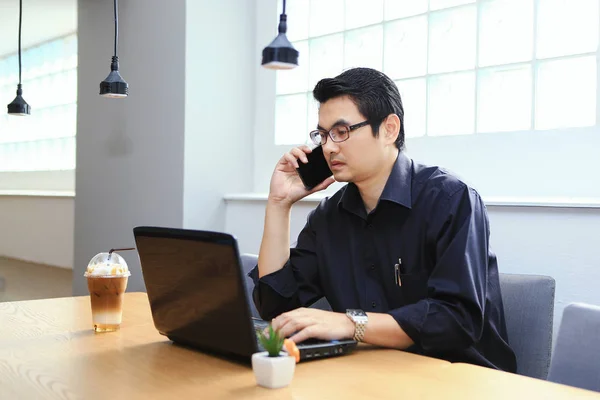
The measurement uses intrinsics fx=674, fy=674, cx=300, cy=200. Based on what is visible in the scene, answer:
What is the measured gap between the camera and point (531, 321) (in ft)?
5.54

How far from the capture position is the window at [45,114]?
21.6 feet

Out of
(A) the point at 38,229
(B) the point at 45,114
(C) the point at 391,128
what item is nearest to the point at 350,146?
(C) the point at 391,128

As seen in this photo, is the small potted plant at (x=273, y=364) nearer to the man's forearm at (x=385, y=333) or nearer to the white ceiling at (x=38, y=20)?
the man's forearm at (x=385, y=333)

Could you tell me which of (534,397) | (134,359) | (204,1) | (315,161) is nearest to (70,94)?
(204,1)

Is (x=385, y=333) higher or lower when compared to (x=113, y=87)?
lower

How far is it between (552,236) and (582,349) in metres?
0.91

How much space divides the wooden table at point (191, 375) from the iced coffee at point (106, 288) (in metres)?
0.05

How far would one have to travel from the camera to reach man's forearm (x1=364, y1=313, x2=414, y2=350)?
147 cm

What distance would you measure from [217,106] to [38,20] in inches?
143

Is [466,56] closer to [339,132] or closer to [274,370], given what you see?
[339,132]

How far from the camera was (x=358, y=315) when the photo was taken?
147 cm

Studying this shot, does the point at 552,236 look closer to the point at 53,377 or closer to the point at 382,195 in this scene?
the point at 382,195

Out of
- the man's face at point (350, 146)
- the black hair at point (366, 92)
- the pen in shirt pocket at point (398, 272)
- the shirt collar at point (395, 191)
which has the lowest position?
the pen in shirt pocket at point (398, 272)

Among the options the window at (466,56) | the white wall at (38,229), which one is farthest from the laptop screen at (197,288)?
the white wall at (38,229)
